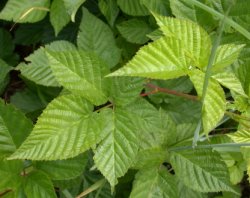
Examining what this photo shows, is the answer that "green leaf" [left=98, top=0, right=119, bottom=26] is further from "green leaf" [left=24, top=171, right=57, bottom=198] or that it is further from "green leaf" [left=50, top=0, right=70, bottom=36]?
"green leaf" [left=24, top=171, right=57, bottom=198]

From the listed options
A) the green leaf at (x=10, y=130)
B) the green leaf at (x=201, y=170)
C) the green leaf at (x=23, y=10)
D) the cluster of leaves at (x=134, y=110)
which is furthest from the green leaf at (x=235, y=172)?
the green leaf at (x=23, y=10)

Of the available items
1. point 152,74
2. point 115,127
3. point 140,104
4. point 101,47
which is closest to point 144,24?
point 101,47

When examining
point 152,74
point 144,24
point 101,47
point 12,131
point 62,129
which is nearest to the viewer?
point 152,74

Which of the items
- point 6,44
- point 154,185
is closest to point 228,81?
point 154,185

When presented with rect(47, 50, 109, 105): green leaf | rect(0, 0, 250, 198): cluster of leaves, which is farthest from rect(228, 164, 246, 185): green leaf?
rect(47, 50, 109, 105): green leaf

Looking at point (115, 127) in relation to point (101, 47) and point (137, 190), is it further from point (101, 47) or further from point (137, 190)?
point (101, 47)
